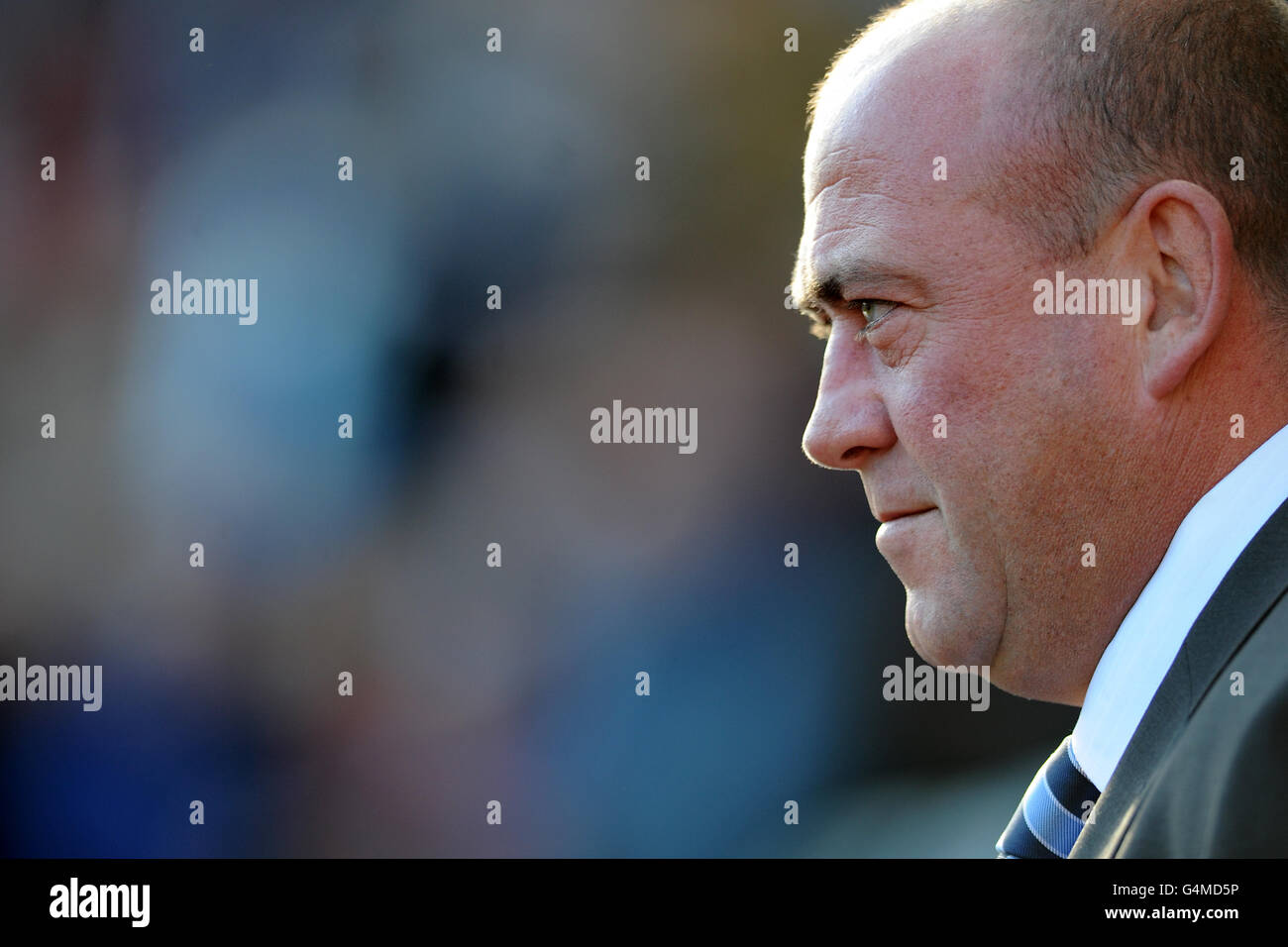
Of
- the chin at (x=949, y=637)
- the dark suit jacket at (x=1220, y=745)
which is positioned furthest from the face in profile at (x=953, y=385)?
the dark suit jacket at (x=1220, y=745)

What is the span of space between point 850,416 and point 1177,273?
411 millimetres

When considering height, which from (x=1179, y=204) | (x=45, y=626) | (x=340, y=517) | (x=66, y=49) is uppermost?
(x=66, y=49)

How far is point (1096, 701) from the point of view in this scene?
4.20ft

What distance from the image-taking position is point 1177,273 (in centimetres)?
127

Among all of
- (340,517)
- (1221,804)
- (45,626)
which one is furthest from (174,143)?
(1221,804)

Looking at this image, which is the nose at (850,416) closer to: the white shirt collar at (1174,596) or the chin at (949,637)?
the chin at (949,637)

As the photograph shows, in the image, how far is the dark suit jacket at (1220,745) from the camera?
94cm

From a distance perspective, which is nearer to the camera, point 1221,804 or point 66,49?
point 1221,804

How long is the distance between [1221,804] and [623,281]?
2706 mm

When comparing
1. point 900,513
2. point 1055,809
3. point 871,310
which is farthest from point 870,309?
point 1055,809

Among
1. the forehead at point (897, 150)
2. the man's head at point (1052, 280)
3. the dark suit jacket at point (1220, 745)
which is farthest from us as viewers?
the forehead at point (897, 150)

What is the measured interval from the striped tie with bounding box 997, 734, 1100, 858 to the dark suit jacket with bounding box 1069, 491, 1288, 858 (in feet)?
0.55

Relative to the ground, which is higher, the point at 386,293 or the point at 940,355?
the point at 386,293
